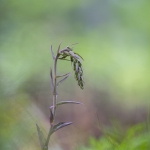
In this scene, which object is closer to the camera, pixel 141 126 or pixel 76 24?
pixel 141 126

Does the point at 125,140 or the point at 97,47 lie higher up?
the point at 97,47

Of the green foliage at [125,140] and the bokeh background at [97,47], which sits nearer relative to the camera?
the green foliage at [125,140]

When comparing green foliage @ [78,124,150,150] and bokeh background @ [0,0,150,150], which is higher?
bokeh background @ [0,0,150,150]

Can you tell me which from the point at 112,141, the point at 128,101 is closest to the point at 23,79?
the point at 112,141

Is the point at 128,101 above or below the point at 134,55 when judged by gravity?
below

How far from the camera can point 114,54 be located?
222 cm

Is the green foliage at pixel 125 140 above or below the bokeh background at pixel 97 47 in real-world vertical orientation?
below

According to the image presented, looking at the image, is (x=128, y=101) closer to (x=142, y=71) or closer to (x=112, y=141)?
(x=142, y=71)

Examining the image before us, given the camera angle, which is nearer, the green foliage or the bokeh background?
the green foliage

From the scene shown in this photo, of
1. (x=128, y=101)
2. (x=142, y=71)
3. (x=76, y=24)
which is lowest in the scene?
(x=128, y=101)

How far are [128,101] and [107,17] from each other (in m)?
0.69

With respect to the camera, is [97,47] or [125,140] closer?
[125,140]

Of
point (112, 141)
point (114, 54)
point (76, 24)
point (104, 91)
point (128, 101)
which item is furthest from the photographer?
point (76, 24)

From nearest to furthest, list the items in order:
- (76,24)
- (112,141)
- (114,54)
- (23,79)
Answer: (112,141)
(23,79)
(114,54)
(76,24)
